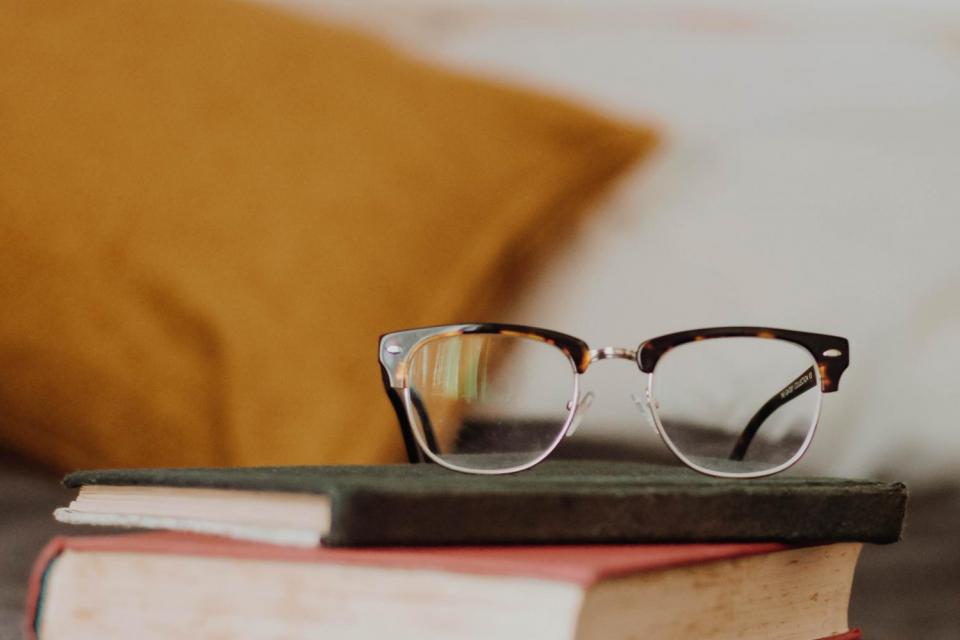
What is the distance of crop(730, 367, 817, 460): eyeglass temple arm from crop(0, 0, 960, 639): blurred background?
0.11 meters

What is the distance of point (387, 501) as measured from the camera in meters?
0.32

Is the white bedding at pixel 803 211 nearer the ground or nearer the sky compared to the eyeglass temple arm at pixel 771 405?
nearer the sky

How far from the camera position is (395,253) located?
74 cm

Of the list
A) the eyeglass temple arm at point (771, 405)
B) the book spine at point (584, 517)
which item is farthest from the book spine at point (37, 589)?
the eyeglass temple arm at point (771, 405)

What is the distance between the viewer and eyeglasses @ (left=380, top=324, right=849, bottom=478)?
0.51 meters

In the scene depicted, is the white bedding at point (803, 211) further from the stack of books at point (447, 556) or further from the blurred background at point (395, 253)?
the stack of books at point (447, 556)

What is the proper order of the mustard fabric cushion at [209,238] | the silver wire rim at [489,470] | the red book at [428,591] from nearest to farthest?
the red book at [428,591]
the silver wire rim at [489,470]
the mustard fabric cushion at [209,238]

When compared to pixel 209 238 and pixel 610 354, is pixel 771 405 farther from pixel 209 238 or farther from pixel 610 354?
pixel 209 238

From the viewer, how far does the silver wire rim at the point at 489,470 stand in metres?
0.48

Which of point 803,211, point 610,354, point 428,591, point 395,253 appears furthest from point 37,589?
point 803,211

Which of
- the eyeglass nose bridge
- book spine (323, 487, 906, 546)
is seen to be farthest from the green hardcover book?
the eyeglass nose bridge

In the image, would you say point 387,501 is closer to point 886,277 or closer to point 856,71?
point 886,277

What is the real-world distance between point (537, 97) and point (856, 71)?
0.36m

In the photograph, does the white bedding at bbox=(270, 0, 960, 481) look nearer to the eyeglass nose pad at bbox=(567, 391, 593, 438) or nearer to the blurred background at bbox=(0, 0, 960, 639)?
the blurred background at bbox=(0, 0, 960, 639)
